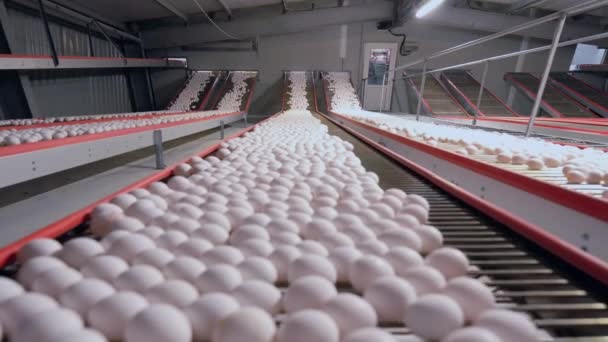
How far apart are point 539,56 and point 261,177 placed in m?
11.3

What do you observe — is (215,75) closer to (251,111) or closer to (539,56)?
(251,111)

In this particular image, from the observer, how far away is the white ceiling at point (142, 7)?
265 inches

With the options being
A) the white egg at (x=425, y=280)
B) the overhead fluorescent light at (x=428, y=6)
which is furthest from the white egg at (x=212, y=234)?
the overhead fluorescent light at (x=428, y=6)

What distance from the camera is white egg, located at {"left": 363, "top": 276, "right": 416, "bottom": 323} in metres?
0.53

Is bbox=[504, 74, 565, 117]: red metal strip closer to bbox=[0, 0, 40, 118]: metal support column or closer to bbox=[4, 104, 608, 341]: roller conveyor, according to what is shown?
bbox=[4, 104, 608, 341]: roller conveyor

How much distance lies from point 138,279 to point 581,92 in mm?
10592

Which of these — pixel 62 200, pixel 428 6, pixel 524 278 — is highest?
pixel 428 6

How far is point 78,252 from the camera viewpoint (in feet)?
2.20

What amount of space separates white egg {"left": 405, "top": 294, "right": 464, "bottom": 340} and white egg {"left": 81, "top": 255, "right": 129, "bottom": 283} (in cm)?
51

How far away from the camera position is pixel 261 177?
134cm

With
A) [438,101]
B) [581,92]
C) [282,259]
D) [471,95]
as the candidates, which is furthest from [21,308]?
[581,92]

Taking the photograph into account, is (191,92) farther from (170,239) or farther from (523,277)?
(523,277)

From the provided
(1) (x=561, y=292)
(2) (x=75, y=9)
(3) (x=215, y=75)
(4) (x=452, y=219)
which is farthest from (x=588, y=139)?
(3) (x=215, y=75)

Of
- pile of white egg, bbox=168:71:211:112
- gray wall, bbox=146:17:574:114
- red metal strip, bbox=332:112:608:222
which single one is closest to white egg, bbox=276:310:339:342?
red metal strip, bbox=332:112:608:222
